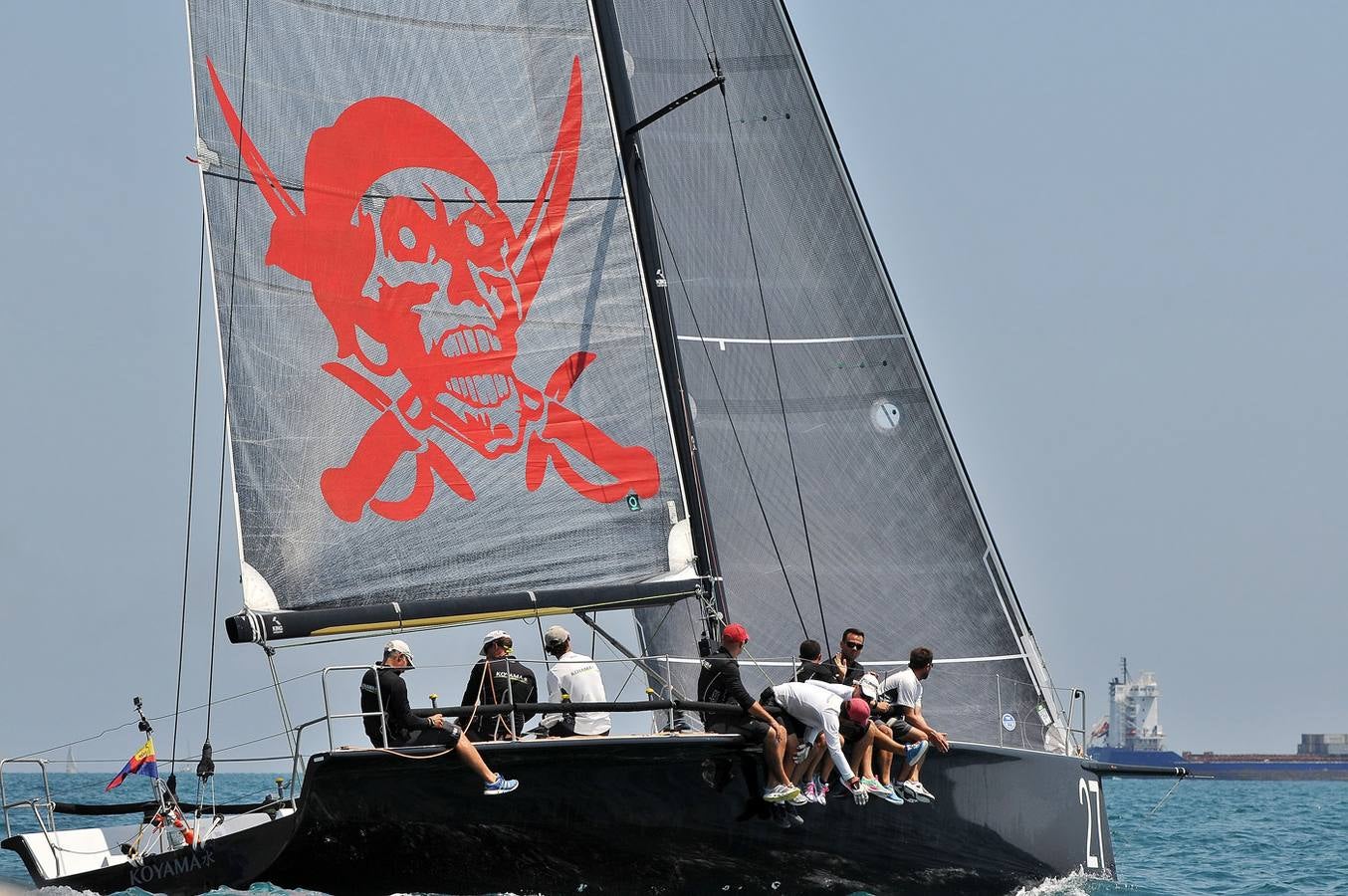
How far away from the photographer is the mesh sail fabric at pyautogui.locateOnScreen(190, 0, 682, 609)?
10336 millimetres

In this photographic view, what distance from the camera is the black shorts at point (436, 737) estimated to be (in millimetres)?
8609

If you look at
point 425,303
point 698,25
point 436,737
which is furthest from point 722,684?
point 698,25

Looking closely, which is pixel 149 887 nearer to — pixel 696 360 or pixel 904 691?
pixel 904 691

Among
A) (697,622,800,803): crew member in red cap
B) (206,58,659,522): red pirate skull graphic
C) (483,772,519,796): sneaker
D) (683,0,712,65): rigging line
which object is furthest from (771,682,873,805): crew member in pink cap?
(683,0,712,65): rigging line

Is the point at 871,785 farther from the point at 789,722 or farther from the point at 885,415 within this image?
the point at 885,415

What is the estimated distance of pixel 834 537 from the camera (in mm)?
12336

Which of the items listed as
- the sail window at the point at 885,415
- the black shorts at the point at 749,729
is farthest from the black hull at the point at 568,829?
the sail window at the point at 885,415

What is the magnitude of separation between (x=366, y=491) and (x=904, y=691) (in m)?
3.43

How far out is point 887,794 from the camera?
377 inches

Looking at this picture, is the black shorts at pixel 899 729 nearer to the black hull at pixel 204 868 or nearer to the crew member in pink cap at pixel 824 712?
the crew member in pink cap at pixel 824 712

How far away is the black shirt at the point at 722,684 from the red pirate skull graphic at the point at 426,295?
178 cm

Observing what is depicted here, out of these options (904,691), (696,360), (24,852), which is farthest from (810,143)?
(24,852)

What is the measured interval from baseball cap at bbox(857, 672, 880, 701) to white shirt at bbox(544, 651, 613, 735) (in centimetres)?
147

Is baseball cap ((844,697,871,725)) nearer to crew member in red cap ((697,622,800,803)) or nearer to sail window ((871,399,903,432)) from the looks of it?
crew member in red cap ((697,622,800,803))
